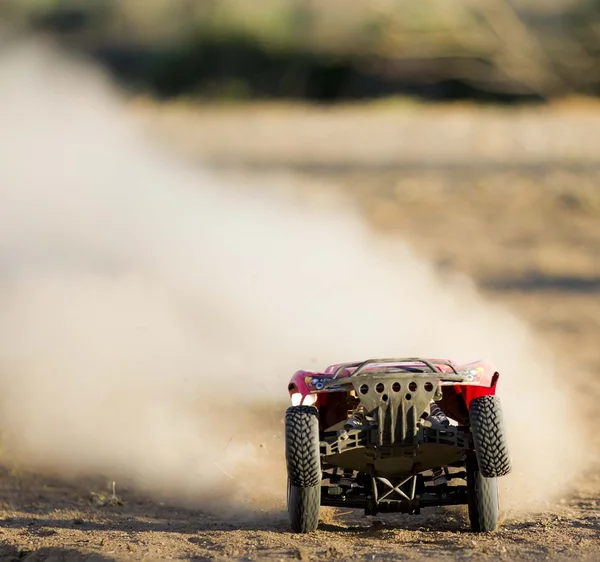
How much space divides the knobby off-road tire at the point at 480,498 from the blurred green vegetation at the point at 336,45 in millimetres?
12849

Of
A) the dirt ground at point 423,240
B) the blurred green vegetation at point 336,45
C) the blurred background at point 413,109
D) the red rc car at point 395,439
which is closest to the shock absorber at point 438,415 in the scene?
the red rc car at point 395,439

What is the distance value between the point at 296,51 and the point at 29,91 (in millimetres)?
15841

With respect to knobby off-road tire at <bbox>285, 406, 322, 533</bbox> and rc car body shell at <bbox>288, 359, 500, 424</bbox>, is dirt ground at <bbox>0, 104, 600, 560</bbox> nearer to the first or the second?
knobby off-road tire at <bbox>285, 406, 322, 533</bbox>

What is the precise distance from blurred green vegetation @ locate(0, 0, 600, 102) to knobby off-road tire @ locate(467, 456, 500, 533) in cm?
1285

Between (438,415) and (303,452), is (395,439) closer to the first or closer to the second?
(303,452)

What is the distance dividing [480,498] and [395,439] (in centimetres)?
62

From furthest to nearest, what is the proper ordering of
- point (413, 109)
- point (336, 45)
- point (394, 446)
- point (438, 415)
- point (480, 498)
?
point (336, 45) < point (413, 109) < point (438, 415) < point (480, 498) < point (394, 446)

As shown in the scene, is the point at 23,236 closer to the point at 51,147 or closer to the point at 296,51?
the point at 51,147

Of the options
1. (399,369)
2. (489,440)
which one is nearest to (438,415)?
(399,369)

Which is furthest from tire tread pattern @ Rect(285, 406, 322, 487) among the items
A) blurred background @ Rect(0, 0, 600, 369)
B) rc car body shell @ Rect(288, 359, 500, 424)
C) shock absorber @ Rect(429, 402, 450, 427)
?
blurred background @ Rect(0, 0, 600, 369)

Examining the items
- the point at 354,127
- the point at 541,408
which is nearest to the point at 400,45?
the point at 354,127

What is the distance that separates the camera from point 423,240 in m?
20.0

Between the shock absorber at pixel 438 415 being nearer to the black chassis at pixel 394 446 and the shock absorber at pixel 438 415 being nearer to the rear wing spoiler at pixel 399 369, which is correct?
the black chassis at pixel 394 446

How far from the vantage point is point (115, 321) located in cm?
1288
